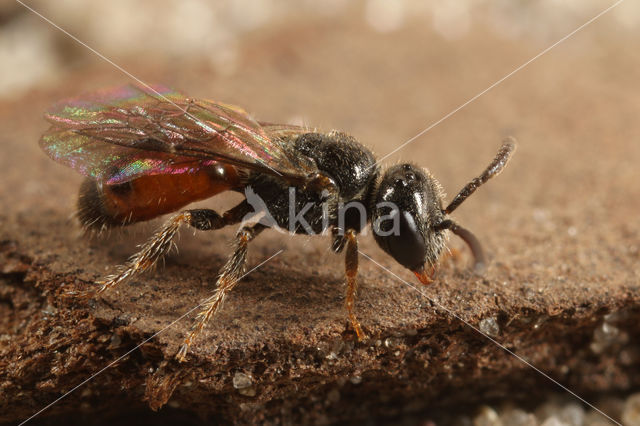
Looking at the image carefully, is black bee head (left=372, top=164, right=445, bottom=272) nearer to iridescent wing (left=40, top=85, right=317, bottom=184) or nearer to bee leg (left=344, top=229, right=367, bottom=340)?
bee leg (left=344, top=229, right=367, bottom=340)

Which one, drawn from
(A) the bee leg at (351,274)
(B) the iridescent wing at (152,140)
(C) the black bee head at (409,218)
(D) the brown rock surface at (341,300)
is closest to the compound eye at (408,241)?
(C) the black bee head at (409,218)

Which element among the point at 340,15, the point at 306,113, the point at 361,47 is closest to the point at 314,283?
the point at 306,113

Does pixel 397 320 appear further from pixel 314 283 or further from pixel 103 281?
pixel 103 281

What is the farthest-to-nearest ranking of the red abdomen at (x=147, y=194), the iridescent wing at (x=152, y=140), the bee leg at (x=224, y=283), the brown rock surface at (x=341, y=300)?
the red abdomen at (x=147, y=194)
the iridescent wing at (x=152, y=140)
the brown rock surface at (x=341, y=300)
the bee leg at (x=224, y=283)

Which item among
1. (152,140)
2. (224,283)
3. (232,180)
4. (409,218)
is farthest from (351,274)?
(152,140)

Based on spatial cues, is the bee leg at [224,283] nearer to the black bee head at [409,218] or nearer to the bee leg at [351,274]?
the bee leg at [351,274]
